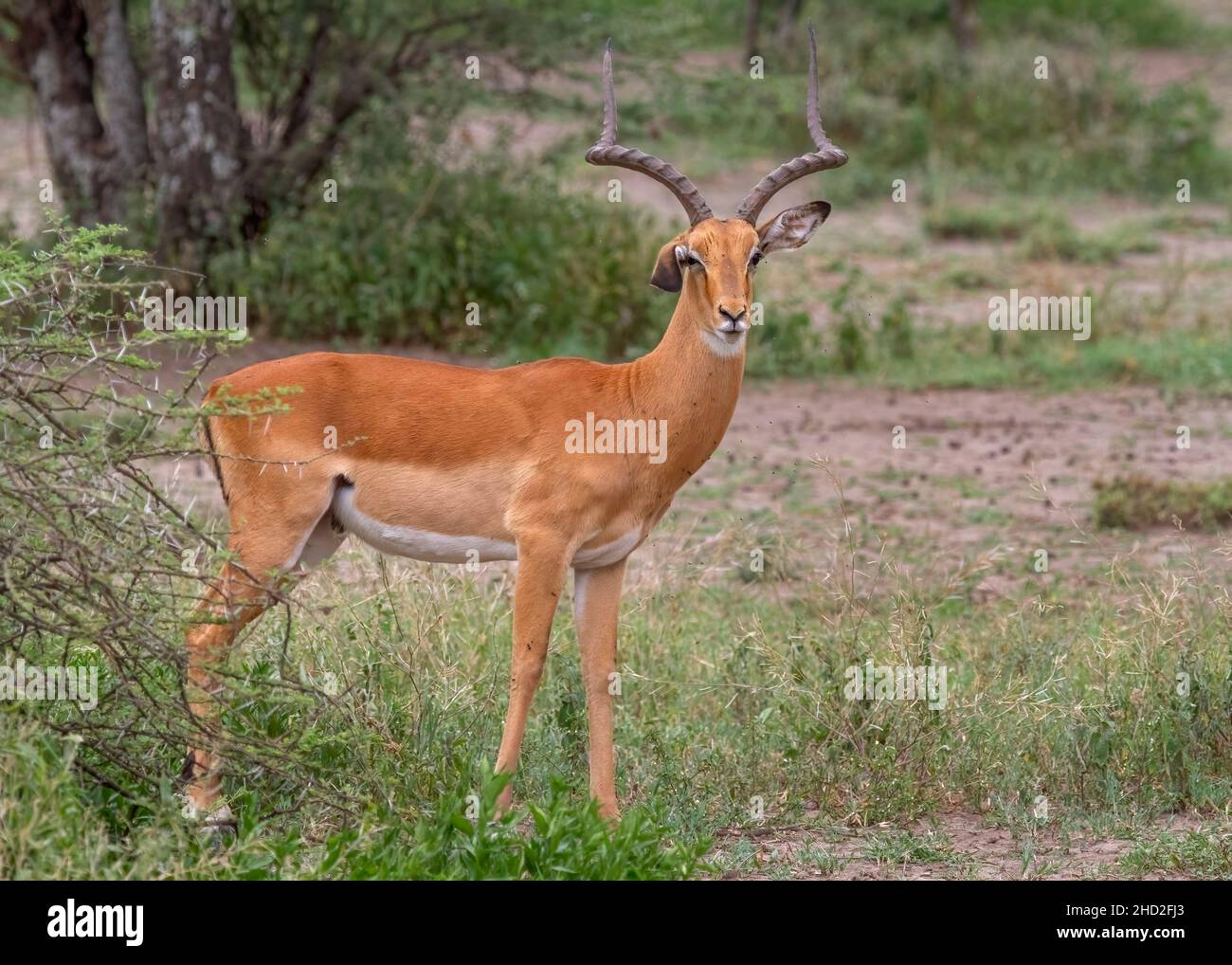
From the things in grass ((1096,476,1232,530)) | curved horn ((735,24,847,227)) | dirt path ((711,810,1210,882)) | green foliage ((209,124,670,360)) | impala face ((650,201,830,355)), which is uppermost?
green foliage ((209,124,670,360))

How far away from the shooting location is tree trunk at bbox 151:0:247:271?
1150cm

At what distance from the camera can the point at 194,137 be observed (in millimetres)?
11758

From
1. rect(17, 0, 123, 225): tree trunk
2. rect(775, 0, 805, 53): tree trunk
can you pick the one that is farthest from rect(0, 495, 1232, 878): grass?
rect(775, 0, 805, 53): tree trunk

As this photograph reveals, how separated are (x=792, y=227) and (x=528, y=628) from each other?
1.51 meters

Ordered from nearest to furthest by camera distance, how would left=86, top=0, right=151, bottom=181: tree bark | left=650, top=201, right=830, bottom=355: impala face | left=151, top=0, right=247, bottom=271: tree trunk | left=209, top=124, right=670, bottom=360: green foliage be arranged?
left=650, top=201, right=830, bottom=355: impala face
left=151, top=0, right=247, bottom=271: tree trunk
left=209, top=124, right=670, bottom=360: green foliage
left=86, top=0, right=151, bottom=181: tree bark

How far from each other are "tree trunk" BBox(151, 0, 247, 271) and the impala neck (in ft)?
22.5

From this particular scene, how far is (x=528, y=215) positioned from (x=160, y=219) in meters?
2.42

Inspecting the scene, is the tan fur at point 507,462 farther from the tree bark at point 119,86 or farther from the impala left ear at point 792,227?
the tree bark at point 119,86

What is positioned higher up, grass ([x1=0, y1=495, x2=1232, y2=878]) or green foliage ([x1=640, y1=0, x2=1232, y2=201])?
green foliage ([x1=640, y1=0, x2=1232, y2=201])

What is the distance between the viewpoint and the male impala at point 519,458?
17.3 ft

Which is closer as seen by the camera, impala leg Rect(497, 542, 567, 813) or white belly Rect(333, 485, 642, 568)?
impala leg Rect(497, 542, 567, 813)

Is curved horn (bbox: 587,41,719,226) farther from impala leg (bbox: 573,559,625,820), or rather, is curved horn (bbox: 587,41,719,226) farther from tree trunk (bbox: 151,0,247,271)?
tree trunk (bbox: 151,0,247,271)

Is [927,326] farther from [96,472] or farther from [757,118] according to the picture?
[96,472]
